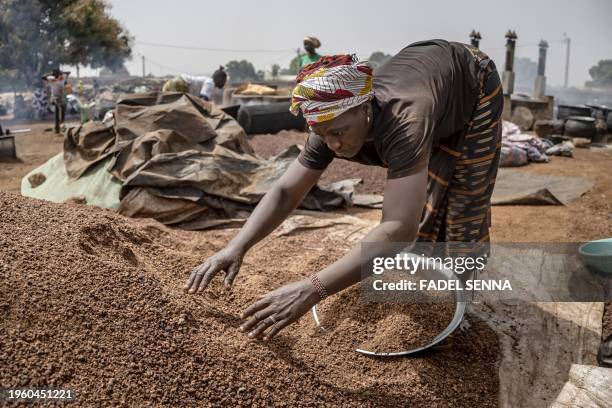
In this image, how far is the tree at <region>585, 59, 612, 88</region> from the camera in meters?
33.4

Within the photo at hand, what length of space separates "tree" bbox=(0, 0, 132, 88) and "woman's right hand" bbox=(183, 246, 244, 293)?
14.4m

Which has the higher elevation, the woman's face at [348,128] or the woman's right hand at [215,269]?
the woman's face at [348,128]

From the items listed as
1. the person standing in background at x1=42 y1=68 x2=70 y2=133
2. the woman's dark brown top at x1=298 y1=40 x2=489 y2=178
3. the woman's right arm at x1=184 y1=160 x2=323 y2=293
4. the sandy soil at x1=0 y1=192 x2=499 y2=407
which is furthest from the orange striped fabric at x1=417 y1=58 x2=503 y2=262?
the person standing in background at x1=42 y1=68 x2=70 y2=133

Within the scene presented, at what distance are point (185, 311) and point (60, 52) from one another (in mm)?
15653

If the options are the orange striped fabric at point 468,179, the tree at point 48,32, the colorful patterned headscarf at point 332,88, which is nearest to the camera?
the colorful patterned headscarf at point 332,88

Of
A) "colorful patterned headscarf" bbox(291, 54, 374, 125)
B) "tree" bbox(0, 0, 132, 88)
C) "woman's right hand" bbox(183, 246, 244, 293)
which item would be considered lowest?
"woman's right hand" bbox(183, 246, 244, 293)

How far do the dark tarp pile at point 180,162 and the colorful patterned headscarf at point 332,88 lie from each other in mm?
2040

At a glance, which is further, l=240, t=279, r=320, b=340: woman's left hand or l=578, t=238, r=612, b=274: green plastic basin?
l=578, t=238, r=612, b=274: green plastic basin

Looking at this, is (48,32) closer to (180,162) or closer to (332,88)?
(180,162)

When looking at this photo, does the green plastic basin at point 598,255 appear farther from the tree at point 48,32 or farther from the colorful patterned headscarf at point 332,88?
the tree at point 48,32

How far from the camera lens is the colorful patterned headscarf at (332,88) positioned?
1.70 m

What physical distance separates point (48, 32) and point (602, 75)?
3182 cm

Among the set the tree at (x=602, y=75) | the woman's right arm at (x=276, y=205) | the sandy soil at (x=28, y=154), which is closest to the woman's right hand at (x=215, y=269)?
the woman's right arm at (x=276, y=205)

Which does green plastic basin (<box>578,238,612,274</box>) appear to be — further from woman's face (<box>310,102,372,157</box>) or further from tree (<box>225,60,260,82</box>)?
tree (<box>225,60,260,82</box>)
